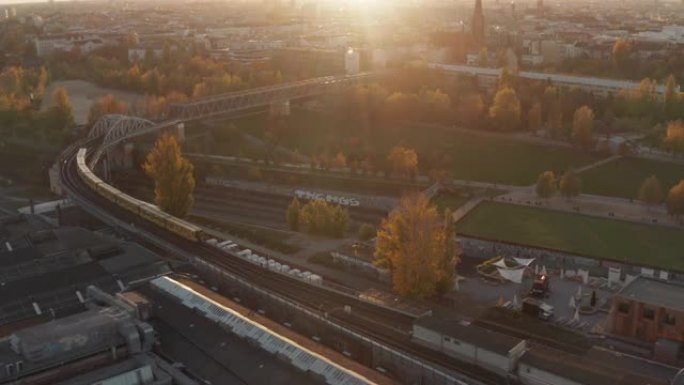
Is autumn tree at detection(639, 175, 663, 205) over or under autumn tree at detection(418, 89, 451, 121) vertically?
under

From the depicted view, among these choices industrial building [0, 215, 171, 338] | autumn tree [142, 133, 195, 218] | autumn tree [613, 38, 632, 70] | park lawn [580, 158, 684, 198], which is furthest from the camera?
autumn tree [613, 38, 632, 70]

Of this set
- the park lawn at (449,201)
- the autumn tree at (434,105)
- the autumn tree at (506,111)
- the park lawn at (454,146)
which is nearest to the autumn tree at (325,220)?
the park lawn at (449,201)

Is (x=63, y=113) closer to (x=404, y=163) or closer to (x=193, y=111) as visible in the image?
(x=193, y=111)

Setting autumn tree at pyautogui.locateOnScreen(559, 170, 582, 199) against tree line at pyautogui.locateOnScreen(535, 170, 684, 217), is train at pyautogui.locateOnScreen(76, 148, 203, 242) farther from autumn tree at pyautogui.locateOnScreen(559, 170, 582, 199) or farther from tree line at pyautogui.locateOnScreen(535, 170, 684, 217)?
autumn tree at pyautogui.locateOnScreen(559, 170, 582, 199)

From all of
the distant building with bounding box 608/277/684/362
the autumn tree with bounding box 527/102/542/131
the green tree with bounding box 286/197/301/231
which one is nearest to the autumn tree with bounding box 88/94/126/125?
the green tree with bounding box 286/197/301/231

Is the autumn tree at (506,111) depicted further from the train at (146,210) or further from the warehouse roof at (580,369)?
the warehouse roof at (580,369)

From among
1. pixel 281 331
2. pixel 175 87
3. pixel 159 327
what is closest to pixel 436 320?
pixel 281 331
